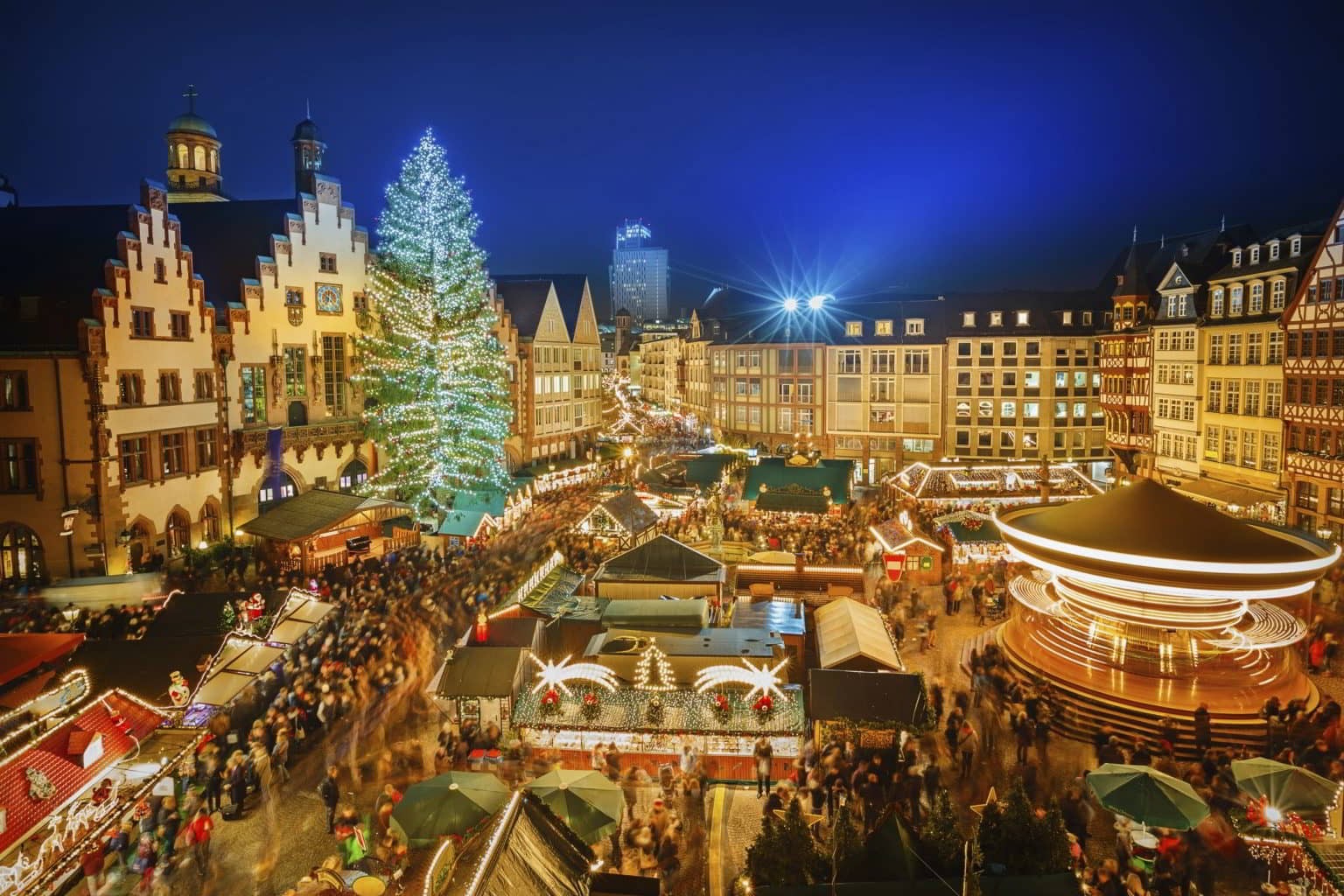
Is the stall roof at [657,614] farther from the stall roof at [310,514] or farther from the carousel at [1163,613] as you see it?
the stall roof at [310,514]

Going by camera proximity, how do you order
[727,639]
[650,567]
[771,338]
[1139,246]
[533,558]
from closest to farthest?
[727,639]
[650,567]
[533,558]
[1139,246]
[771,338]

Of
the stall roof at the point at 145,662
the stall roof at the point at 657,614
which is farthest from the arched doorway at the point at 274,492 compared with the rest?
the stall roof at the point at 657,614

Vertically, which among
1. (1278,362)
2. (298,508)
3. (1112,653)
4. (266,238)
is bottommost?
(1112,653)

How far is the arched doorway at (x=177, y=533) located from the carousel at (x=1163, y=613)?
26.0 m

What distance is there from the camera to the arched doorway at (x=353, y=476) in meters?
36.9

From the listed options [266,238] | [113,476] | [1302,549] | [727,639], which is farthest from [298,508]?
[1302,549]

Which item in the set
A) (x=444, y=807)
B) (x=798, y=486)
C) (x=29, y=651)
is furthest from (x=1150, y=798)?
(x=798, y=486)

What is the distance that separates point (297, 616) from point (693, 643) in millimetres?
9037

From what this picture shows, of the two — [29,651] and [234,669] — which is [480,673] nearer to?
[234,669]

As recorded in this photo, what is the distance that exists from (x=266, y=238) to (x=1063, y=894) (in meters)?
35.3

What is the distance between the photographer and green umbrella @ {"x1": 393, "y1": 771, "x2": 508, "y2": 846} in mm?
11500

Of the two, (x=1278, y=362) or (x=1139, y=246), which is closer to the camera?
(x=1278, y=362)

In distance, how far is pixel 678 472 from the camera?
140 feet

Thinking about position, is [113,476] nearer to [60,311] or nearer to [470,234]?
[60,311]
